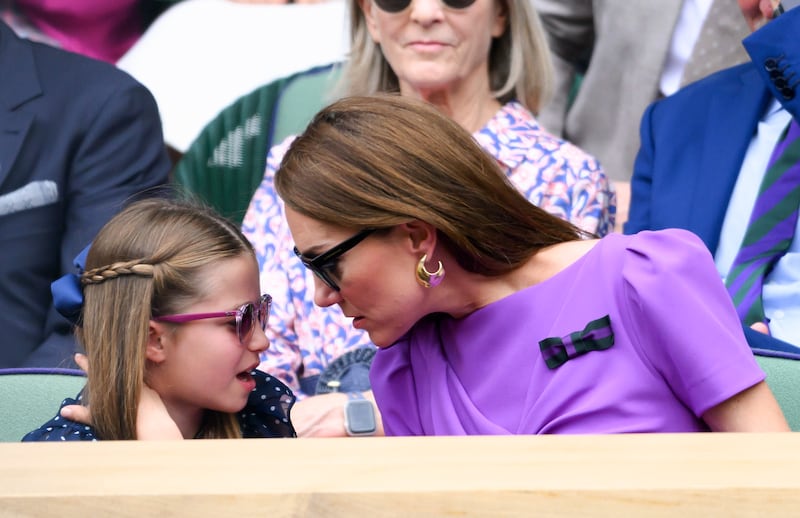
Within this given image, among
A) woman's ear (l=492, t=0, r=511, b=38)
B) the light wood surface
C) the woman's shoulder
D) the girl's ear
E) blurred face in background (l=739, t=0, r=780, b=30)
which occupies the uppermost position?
the light wood surface

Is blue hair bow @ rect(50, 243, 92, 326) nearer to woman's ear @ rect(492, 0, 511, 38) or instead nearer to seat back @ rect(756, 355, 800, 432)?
seat back @ rect(756, 355, 800, 432)

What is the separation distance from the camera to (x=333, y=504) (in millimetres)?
768

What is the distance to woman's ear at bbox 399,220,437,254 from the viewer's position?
60.7 inches

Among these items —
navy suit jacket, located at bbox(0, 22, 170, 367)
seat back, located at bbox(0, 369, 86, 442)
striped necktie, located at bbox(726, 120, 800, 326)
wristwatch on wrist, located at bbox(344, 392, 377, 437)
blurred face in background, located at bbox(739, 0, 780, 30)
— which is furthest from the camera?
navy suit jacket, located at bbox(0, 22, 170, 367)

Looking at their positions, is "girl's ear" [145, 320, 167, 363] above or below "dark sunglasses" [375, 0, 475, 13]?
below

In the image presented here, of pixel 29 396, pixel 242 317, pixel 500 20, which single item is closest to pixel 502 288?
pixel 242 317

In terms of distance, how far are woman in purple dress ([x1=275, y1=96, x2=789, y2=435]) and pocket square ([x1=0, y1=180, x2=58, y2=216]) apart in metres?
1.19

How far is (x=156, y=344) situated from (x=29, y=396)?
236 mm

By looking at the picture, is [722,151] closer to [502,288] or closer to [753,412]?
[502,288]

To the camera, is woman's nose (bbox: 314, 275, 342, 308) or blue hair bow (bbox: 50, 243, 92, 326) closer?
woman's nose (bbox: 314, 275, 342, 308)

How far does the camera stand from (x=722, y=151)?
242cm

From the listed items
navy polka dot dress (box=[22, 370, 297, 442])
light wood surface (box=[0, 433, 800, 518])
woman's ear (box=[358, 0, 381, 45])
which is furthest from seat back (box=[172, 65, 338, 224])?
light wood surface (box=[0, 433, 800, 518])

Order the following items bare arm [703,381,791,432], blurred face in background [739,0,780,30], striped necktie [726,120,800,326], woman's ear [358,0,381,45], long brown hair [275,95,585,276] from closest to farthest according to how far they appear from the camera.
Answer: bare arm [703,381,791,432]
long brown hair [275,95,585,276]
striped necktie [726,120,800,326]
blurred face in background [739,0,780,30]
woman's ear [358,0,381,45]

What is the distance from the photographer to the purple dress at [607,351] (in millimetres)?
1410
